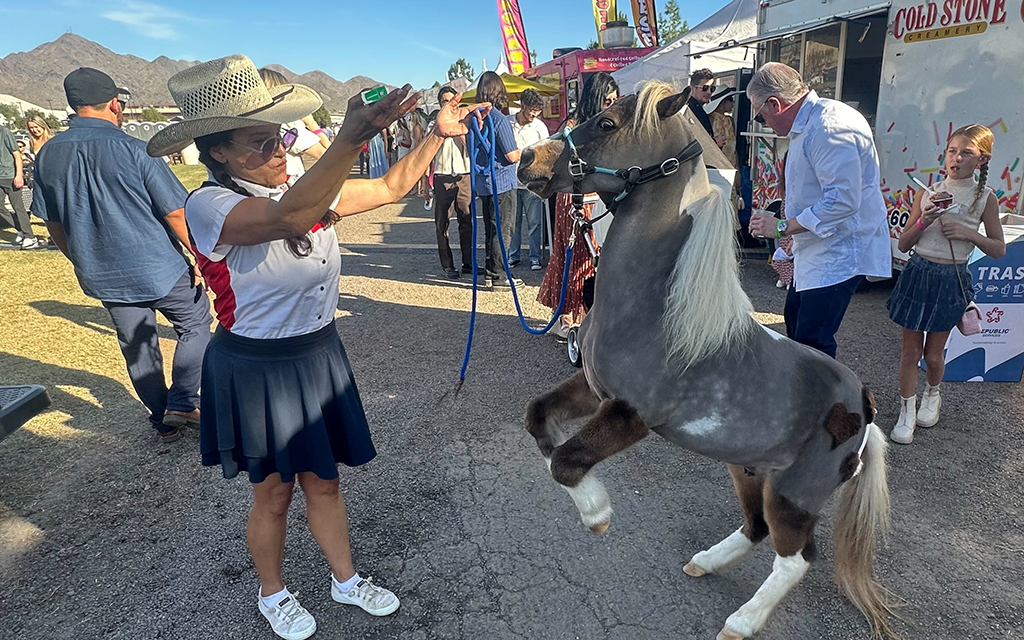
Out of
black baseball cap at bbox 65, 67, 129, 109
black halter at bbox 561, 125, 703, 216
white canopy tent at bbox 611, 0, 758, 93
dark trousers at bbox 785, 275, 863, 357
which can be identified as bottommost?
dark trousers at bbox 785, 275, 863, 357

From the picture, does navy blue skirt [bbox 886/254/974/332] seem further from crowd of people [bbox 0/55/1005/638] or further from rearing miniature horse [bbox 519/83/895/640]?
rearing miniature horse [bbox 519/83/895/640]

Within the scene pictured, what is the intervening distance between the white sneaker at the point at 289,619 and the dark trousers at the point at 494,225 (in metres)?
4.65

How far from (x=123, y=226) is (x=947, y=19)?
6.07 metres

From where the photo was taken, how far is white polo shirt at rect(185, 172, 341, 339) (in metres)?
1.68

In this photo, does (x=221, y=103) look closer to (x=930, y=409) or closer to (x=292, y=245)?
(x=292, y=245)

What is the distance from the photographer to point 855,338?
16.2ft

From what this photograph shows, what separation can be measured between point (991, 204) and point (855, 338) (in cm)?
190

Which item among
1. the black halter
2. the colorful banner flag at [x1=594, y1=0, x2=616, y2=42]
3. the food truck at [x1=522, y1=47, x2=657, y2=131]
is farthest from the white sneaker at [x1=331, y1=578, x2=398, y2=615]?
the colorful banner flag at [x1=594, y1=0, x2=616, y2=42]

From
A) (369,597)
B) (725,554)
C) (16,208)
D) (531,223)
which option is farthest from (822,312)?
(16,208)

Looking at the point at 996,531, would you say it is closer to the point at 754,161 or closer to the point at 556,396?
the point at 556,396

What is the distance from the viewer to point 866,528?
85.0 inches

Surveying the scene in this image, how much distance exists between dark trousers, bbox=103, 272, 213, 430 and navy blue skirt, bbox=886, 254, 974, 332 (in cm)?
414

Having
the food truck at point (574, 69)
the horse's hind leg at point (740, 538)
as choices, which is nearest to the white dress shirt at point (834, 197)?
the horse's hind leg at point (740, 538)

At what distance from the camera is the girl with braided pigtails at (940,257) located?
3.18 meters
